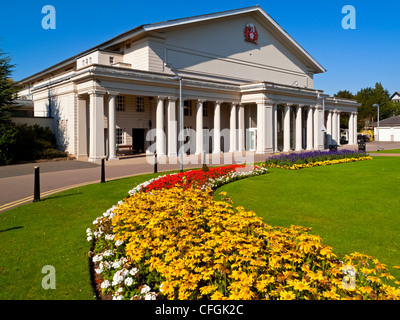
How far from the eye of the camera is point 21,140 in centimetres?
2575

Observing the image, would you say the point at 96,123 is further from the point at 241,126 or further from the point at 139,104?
the point at 241,126

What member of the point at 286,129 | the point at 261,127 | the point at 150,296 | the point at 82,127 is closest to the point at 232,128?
the point at 261,127

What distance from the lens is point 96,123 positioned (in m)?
26.0

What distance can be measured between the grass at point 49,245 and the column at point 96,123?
Result: 48.7 ft

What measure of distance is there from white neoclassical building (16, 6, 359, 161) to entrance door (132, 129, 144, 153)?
106mm

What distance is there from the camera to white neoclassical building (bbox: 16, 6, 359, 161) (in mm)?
28141

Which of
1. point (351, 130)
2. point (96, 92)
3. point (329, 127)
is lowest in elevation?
point (351, 130)

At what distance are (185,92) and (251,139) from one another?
37.7 feet

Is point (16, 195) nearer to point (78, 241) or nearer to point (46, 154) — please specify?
point (78, 241)

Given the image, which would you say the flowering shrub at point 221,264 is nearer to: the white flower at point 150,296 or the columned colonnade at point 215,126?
the white flower at point 150,296

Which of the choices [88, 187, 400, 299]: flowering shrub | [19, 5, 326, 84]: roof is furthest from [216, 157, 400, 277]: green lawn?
[19, 5, 326, 84]: roof

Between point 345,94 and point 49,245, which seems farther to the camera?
point 345,94

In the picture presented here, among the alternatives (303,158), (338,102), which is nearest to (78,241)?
(303,158)

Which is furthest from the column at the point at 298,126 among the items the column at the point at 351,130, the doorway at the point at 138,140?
the column at the point at 351,130
